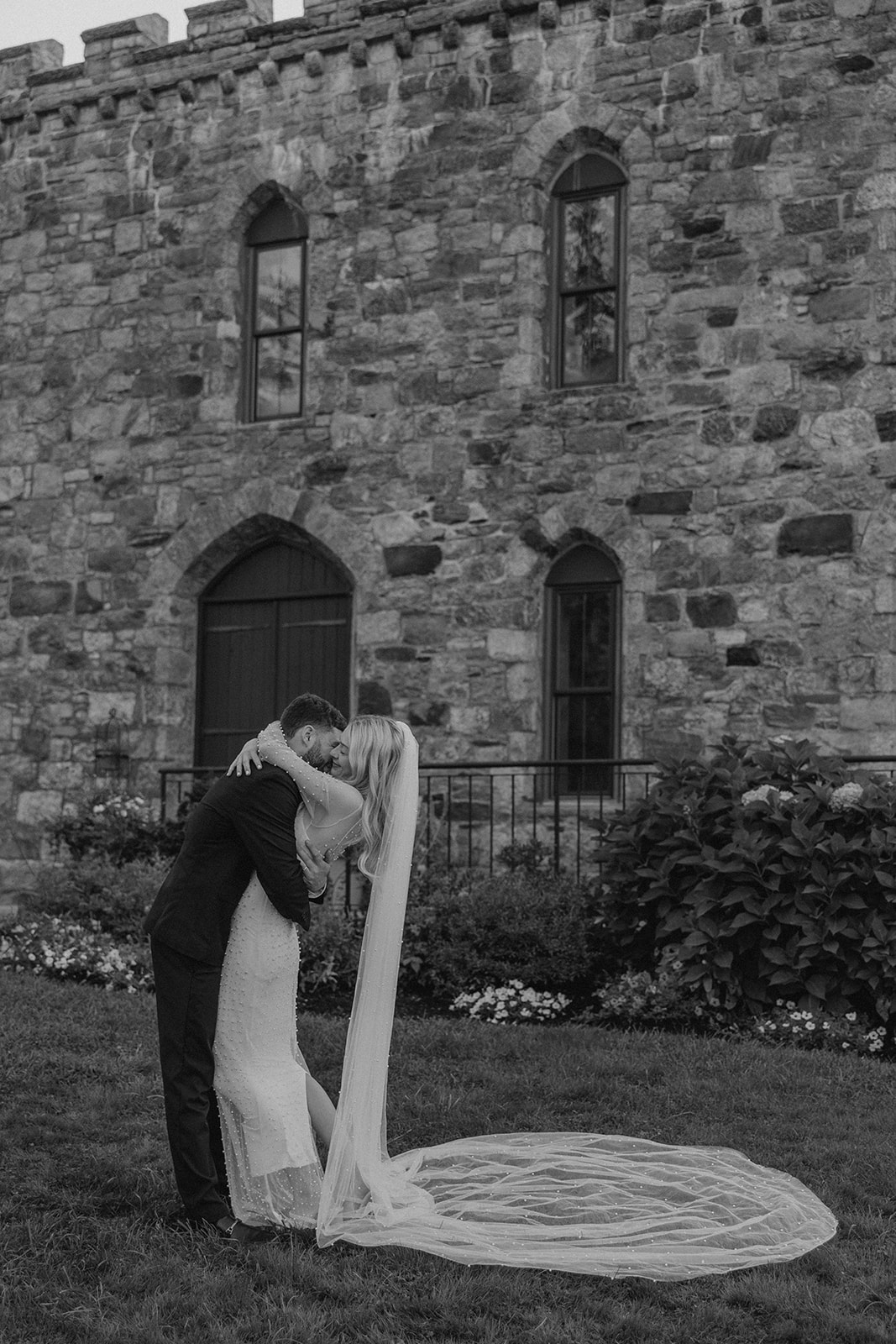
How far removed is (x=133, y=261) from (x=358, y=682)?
456 centimetres

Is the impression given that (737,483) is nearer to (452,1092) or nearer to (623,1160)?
(452,1092)

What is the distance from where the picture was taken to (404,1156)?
5.72 m

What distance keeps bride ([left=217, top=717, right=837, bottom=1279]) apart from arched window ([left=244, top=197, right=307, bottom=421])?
798 centimetres

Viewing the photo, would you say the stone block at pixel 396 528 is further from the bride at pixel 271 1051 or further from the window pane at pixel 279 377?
the bride at pixel 271 1051

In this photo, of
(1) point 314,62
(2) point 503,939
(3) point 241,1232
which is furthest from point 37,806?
(3) point 241,1232

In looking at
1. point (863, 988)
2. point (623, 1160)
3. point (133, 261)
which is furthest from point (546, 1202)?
point (133, 261)

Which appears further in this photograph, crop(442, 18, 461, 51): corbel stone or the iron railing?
crop(442, 18, 461, 51): corbel stone

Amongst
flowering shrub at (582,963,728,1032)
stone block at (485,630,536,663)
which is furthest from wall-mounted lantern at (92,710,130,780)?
flowering shrub at (582,963,728,1032)

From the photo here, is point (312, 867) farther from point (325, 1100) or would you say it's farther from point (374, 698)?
point (374, 698)

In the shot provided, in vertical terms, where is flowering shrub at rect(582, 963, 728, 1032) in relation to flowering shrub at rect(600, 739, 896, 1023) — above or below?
below

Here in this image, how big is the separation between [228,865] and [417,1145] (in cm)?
172

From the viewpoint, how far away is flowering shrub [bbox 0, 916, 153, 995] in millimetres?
9336

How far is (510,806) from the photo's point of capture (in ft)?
37.9

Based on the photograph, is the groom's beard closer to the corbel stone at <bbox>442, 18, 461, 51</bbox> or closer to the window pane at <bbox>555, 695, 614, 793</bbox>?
the window pane at <bbox>555, 695, 614, 793</bbox>
